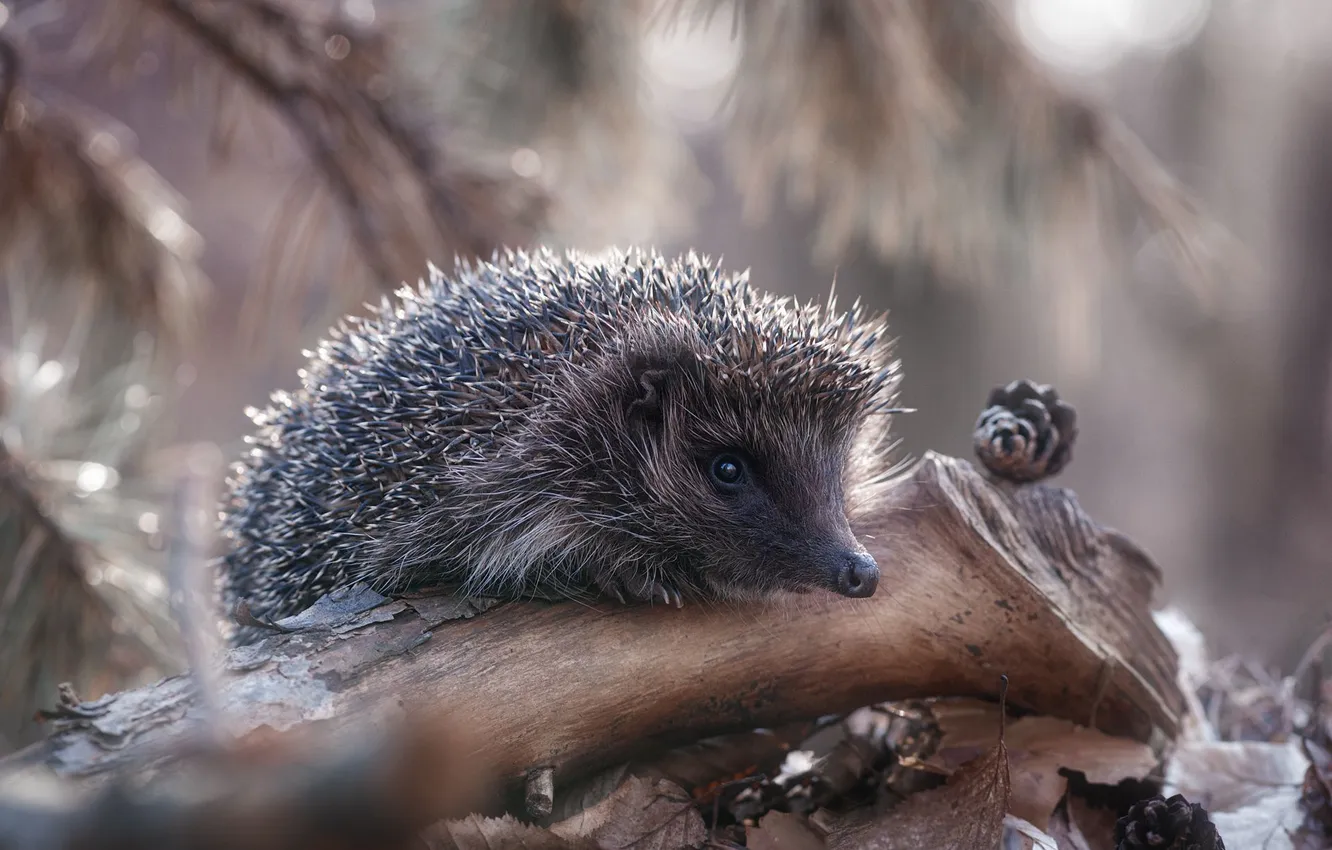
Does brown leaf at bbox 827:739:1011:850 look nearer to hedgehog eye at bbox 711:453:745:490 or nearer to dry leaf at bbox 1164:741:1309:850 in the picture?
dry leaf at bbox 1164:741:1309:850

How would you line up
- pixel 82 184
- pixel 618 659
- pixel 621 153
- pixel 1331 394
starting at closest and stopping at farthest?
pixel 618 659 < pixel 82 184 < pixel 621 153 < pixel 1331 394

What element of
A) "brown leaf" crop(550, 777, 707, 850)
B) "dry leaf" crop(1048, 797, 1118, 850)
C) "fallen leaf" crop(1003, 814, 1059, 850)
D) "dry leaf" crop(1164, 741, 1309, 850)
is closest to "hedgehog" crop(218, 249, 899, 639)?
"brown leaf" crop(550, 777, 707, 850)

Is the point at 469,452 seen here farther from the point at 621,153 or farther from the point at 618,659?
the point at 621,153

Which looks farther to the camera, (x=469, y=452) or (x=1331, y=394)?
(x=1331, y=394)

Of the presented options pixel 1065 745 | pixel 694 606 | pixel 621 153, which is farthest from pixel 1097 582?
pixel 621 153

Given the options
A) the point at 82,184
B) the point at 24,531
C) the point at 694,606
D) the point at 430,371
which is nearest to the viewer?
the point at 694,606

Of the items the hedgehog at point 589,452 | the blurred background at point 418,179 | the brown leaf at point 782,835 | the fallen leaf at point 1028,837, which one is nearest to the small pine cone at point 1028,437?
the hedgehog at point 589,452

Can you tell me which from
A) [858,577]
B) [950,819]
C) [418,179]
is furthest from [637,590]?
[418,179]
